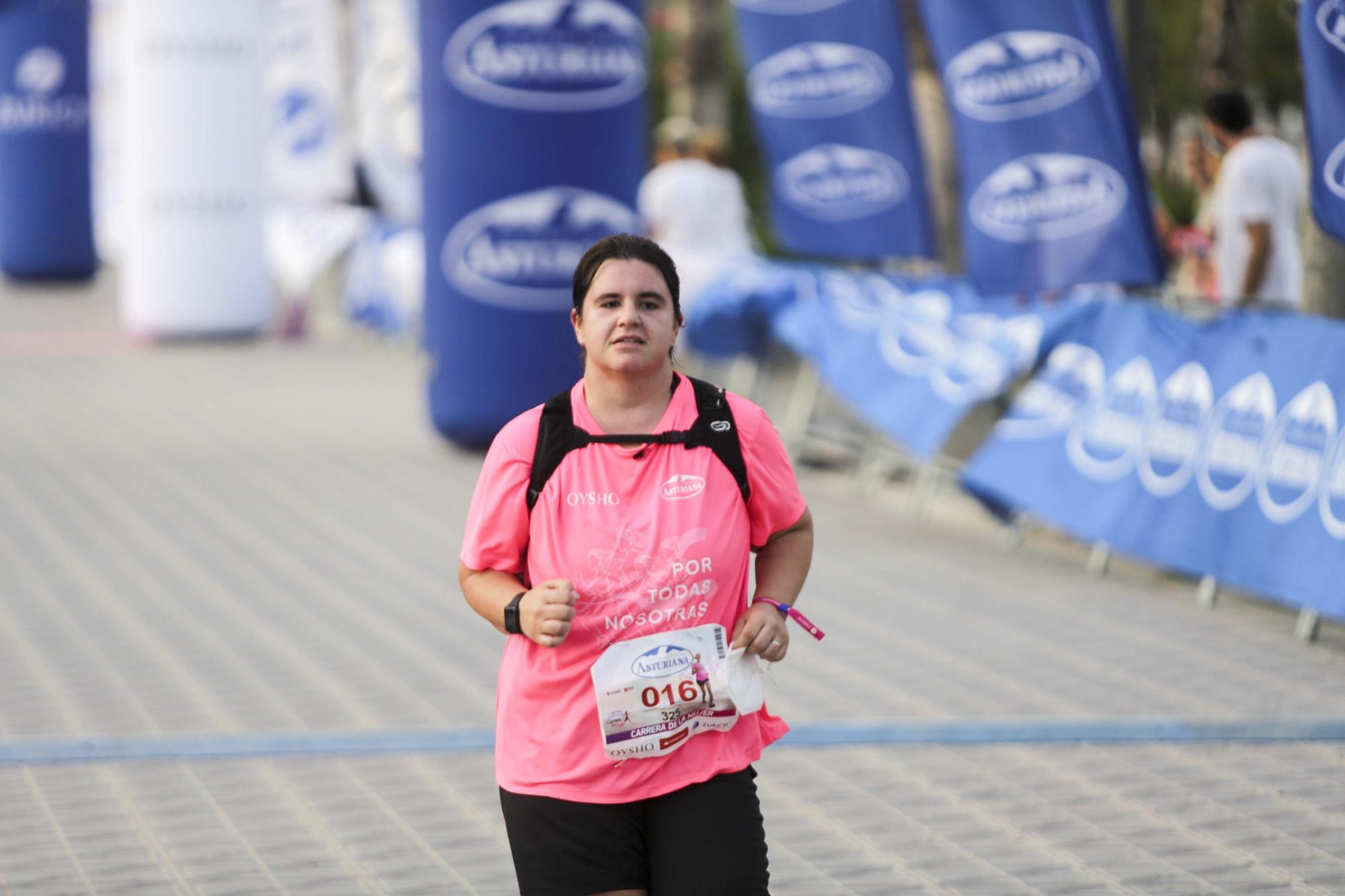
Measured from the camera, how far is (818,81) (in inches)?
460

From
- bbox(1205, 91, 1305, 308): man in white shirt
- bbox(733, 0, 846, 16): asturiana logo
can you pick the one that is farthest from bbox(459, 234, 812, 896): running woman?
bbox(733, 0, 846, 16): asturiana logo

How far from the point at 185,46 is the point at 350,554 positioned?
955 centimetres

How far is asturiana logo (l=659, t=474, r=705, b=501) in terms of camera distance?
3242 millimetres

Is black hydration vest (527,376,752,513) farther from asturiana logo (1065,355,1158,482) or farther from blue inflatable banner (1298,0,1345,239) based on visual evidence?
asturiana logo (1065,355,1158,482)

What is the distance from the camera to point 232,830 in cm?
518

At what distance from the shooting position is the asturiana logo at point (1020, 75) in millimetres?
8914

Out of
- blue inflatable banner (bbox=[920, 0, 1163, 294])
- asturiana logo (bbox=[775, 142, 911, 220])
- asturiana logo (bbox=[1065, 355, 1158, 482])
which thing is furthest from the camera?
asturiana logo (bbox=[775, 142, 911, 220])

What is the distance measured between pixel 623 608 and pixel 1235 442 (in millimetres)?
4890

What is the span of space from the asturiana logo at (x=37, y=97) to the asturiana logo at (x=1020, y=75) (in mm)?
18036

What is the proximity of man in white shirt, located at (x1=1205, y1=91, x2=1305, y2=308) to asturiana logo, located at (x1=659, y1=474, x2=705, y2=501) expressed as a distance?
5.77 metres

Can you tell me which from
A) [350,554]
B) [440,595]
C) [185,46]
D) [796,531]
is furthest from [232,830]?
[185,46]

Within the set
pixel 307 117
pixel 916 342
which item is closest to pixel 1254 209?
pixel 916 342

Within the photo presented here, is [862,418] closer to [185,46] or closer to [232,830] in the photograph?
[232,830]

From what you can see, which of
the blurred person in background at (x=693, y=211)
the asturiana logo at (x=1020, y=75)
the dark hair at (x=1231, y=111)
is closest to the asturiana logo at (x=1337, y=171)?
the dark hair at (x=1231, y=111)
